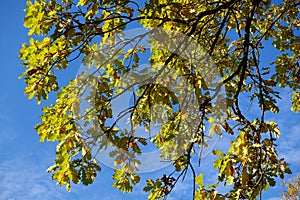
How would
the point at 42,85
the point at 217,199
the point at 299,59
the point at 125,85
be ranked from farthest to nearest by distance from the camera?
the point at 299,59
the point at 125,85
the point at 42,85
the point at 217,199

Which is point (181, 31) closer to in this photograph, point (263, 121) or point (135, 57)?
point (135, 57)

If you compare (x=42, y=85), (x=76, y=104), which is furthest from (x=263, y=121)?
(x=42, y=85)

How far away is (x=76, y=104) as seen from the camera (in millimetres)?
5020

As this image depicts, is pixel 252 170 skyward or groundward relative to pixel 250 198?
skyward

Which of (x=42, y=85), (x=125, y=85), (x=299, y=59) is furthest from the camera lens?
(x=299, y=59)

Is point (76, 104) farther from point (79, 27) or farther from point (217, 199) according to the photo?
point (217, 199)

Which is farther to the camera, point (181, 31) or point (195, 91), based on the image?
point (181, 31)

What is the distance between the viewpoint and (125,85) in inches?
220

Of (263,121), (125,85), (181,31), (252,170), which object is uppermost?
(181,31)

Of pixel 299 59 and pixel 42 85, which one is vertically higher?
pixel 299 59

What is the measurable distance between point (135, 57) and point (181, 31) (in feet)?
3.32

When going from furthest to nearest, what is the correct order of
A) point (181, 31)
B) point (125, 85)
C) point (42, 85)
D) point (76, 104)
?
point (181, 31)
point (125, 85)
point (76, 104)
point (42, 85)

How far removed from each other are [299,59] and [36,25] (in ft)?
22.5

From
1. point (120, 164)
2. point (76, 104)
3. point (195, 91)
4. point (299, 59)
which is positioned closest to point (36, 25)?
point (76, 104)
